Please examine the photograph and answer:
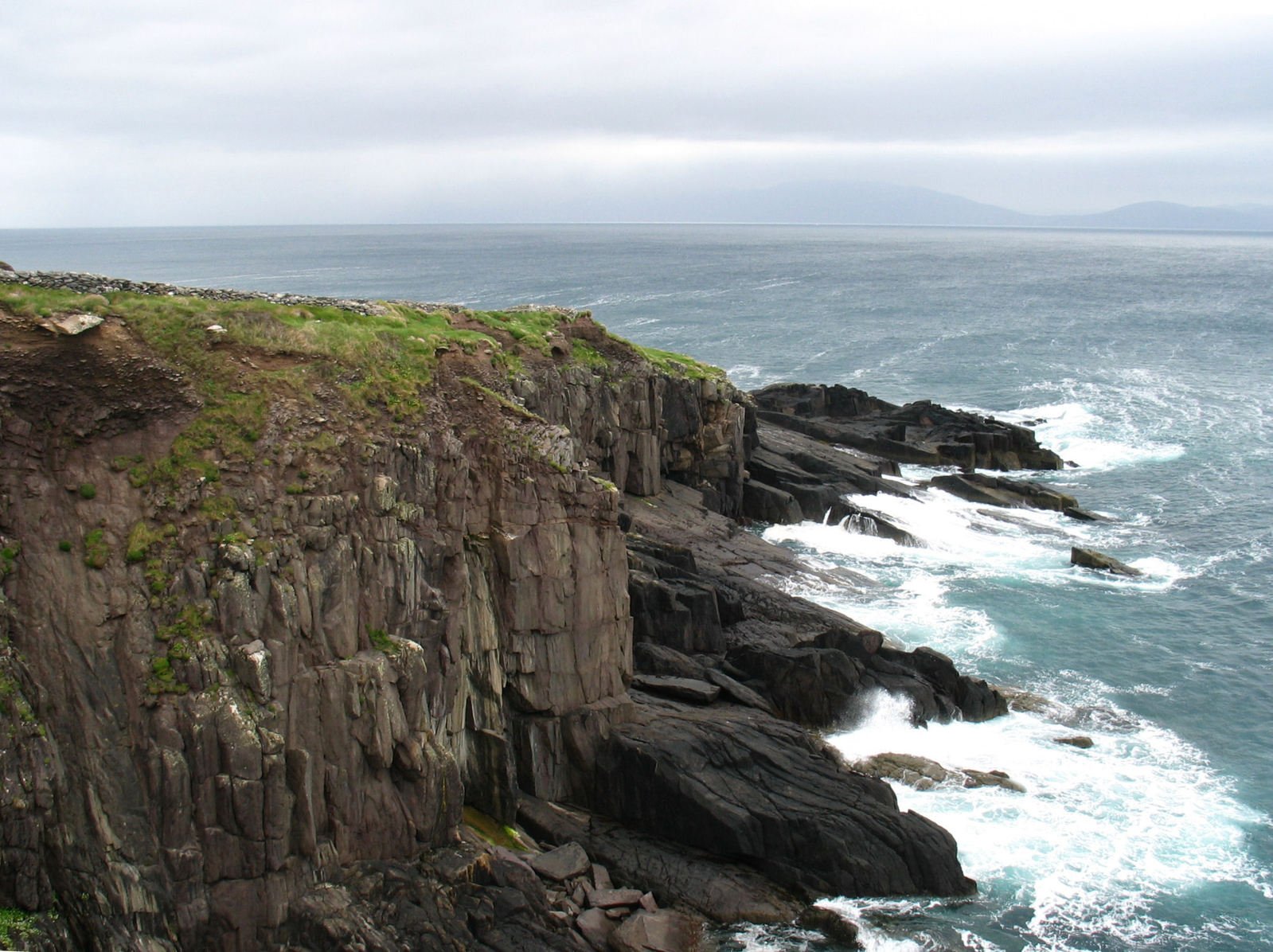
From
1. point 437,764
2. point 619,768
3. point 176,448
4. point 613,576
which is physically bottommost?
point 619,768

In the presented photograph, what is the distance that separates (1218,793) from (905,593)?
17.8 metres

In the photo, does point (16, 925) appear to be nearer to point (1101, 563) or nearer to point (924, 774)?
point (924, 774)

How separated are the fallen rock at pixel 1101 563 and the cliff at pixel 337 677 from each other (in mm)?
23404

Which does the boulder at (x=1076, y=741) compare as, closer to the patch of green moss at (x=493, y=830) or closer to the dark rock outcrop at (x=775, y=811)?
the dark rock outcrop at (x=775, y=811)

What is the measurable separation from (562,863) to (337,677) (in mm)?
7071

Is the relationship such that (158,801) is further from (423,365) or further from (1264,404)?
(1264,404)

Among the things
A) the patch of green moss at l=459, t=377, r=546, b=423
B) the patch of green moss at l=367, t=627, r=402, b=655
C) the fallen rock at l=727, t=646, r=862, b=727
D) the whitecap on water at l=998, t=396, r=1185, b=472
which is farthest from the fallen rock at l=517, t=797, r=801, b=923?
the whitecap on water at l=998, t=396, r=1185, b=472

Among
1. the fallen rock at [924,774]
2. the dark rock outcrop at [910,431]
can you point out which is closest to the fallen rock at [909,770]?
the fallen rock at [924,774]

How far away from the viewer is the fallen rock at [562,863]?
82.0ft

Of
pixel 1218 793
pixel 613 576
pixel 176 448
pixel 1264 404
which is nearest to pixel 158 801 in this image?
pixel 176 448

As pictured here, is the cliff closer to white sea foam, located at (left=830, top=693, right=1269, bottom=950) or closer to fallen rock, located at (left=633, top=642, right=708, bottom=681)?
fallen rock, located at (left=633, top=642, right=708, bottom=681)

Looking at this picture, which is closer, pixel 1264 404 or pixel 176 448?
pixel 176 448

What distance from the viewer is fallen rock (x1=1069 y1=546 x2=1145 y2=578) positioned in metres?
52.5

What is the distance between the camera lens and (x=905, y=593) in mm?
49375
